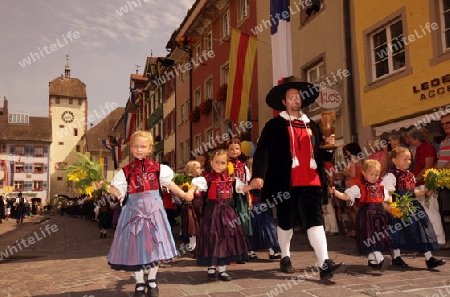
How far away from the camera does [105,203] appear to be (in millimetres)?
13227

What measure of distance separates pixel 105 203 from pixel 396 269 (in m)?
9.83

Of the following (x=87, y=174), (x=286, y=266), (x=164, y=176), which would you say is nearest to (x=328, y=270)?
(x=286, y=266)

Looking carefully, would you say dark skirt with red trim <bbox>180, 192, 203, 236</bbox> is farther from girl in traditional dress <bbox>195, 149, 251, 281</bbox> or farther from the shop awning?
the shop awning

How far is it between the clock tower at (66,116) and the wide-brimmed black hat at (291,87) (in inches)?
3085

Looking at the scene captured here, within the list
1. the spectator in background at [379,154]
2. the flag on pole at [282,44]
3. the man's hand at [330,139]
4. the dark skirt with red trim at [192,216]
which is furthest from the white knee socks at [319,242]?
the flag on pole at [282,44]

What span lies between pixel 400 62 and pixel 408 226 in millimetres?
6893

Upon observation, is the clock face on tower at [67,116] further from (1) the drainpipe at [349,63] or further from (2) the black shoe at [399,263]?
(2) the black shoe at [399,263]

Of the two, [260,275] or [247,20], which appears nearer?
[260,275]

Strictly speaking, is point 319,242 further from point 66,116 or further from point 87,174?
point 66,116

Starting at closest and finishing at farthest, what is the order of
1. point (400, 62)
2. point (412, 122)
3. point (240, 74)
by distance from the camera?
point (412, 122), point (400, 62), point (240, 74)

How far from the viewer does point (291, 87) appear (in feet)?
16.6

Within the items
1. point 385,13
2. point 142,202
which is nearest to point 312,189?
point 142,202

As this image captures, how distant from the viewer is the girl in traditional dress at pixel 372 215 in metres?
5.14

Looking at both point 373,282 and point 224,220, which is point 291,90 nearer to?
point 224,220
